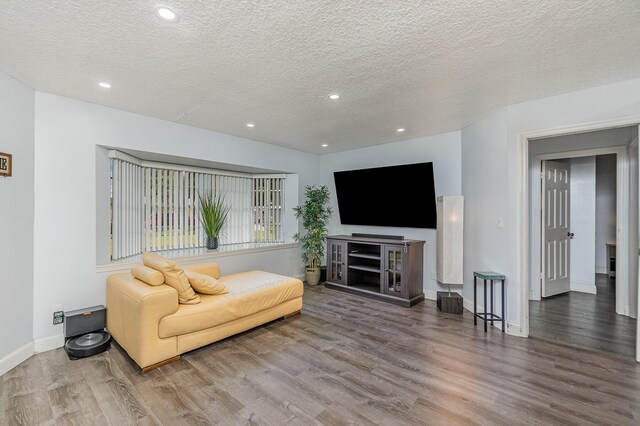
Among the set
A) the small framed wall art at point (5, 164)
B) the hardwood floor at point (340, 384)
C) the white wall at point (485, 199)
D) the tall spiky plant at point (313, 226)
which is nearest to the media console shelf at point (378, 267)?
the tall spiky plant at point (313, 226)

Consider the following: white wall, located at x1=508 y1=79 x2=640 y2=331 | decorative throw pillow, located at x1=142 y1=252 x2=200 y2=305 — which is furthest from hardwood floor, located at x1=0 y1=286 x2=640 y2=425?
white wall, located at x1=508 y1=79 x2=640 y2=331

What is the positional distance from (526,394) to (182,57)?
3691mm

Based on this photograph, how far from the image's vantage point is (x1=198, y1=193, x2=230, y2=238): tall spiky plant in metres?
4.62

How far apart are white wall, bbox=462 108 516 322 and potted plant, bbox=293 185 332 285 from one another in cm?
254

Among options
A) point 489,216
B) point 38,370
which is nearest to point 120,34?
point 38,370

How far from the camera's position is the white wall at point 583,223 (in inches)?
187

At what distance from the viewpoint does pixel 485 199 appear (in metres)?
3.69

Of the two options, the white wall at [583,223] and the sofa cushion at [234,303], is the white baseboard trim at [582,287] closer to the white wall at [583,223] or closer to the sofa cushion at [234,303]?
the white wall at [583,223]

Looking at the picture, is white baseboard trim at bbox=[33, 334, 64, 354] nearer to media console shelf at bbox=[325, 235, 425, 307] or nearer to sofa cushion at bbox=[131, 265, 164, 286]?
sofa cushion at bbox=[131, 265, 164, 286]

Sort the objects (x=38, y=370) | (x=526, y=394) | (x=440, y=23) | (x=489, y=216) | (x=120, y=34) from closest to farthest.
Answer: (x=440, y=23) < (x=120, y=34) < (x=526, y=394) < (x=38, y=370) < (x=489, y=216)

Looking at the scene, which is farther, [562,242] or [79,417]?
[562,242]

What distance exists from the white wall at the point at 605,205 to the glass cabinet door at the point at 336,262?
221 inches

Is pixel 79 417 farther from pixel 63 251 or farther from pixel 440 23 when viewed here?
pixel 440 23

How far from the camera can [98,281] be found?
3.15 m
